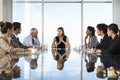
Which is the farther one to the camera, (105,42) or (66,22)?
(66,22)

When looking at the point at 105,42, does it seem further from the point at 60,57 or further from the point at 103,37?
the point at 60,57

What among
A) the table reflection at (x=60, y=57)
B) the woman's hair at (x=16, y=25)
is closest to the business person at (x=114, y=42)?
the table reflection at (x=60, y=57)

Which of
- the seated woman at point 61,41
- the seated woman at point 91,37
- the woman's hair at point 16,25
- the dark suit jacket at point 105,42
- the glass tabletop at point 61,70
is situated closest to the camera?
the glass tabletop at point 61,70

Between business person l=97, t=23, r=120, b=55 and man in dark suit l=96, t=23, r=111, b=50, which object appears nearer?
business person l=97, t=23, r=120, b=55

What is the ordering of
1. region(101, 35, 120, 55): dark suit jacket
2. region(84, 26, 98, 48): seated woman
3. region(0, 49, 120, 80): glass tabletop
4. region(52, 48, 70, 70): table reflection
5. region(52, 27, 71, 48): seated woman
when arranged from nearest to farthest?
1. region(0, 49, 120, 80): glass tabletop
2. region(52, 48, 70, 70): table reflection
3. region(101, 35, 120, 55): dark suit jacket
4. region(84, 26, 98, 48): seated woman
5. region(52, 27, 71, 48): seated woman

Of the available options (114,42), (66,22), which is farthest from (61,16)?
(114,42)

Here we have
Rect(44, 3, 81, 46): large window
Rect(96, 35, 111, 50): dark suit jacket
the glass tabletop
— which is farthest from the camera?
Rect(44, 3, 81, 46): large window

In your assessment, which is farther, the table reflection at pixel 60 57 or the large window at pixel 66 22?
the large window at pixel 66 22

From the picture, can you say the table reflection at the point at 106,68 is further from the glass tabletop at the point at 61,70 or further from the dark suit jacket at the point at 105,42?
the dark suit jacket at the point at 105,42

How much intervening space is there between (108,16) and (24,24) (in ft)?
9.02

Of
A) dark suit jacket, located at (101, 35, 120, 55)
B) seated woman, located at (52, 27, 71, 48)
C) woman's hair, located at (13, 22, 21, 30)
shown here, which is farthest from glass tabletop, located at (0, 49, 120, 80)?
seated woman, located at (52, 27, 71, 48)

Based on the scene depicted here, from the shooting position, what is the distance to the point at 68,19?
10500 millimetres

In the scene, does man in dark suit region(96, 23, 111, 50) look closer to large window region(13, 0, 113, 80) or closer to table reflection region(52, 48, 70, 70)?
table reflection region(52, 48, 70, 70)

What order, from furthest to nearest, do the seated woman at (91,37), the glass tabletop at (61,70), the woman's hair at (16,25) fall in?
the seated woman at (91,37) → the woman's hair at (16,25) → the glass tabletop at (61,70)
